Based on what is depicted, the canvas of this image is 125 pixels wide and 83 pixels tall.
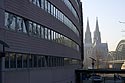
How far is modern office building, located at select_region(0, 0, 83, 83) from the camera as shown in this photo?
77.3 ft

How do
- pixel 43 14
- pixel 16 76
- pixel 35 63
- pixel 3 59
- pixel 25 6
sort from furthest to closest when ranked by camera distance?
pixel 43 14 → pixel 35 63 → pixel 25 6 → pixel 16 76 → pixel 3 59

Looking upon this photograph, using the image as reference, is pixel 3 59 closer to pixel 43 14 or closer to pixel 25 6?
pixel 25 6

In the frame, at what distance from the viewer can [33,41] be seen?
29875mm

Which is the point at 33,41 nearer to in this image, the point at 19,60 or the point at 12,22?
the point at 19,60

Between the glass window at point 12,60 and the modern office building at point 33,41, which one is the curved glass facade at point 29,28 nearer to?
the modern office building at point 33,41

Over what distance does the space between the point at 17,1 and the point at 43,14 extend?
814 cm

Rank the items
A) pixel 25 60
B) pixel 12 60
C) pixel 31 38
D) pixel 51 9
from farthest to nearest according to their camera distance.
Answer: pixel 51 9 → pixel 31 38 → pixel 25 60 → pixel 12 60

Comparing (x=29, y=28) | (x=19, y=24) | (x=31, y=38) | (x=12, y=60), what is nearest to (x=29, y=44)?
(x=31, y=38)

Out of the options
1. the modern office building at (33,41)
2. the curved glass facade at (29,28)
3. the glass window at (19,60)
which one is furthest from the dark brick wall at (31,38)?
the glass window at (19,60)

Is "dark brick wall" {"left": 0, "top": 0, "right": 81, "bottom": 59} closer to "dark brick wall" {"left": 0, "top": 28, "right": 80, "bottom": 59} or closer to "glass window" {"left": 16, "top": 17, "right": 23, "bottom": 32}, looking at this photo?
"dark brick wall" {"left": 0, "top": 28, "right": 80, "bottom": 59}

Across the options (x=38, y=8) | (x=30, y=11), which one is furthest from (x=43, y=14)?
(x=30, y=11)

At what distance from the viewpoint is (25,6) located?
27234 millimetres

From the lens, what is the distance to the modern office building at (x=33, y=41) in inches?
927

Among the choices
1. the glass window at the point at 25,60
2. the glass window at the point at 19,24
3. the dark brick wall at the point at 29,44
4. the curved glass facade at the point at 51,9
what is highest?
the curved glass facade at the point at 51,9
